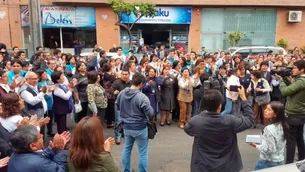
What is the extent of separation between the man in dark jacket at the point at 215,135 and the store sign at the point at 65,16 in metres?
18.8

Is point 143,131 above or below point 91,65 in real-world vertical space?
below

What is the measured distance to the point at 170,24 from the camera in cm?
2141

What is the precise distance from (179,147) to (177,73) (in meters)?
2.14

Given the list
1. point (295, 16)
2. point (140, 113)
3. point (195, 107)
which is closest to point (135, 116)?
point (140, 113)

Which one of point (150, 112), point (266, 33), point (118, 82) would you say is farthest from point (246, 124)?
point (266, 33)

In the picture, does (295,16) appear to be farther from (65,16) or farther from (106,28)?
(65,16)

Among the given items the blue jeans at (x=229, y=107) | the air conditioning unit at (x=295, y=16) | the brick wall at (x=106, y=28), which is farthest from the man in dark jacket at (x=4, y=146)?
the air conditioning unit at (x=295, y=16)

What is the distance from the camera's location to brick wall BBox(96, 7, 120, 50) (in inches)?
808

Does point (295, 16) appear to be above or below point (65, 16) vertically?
above

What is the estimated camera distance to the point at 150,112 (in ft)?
13.5

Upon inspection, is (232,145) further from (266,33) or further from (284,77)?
(266,33)

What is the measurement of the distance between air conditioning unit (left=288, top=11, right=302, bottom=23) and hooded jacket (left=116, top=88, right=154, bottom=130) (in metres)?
20.7

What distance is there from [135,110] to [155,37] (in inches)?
709

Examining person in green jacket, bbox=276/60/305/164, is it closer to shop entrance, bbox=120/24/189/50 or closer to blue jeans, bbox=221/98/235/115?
blue jeans, bbox=221/98/235/115
